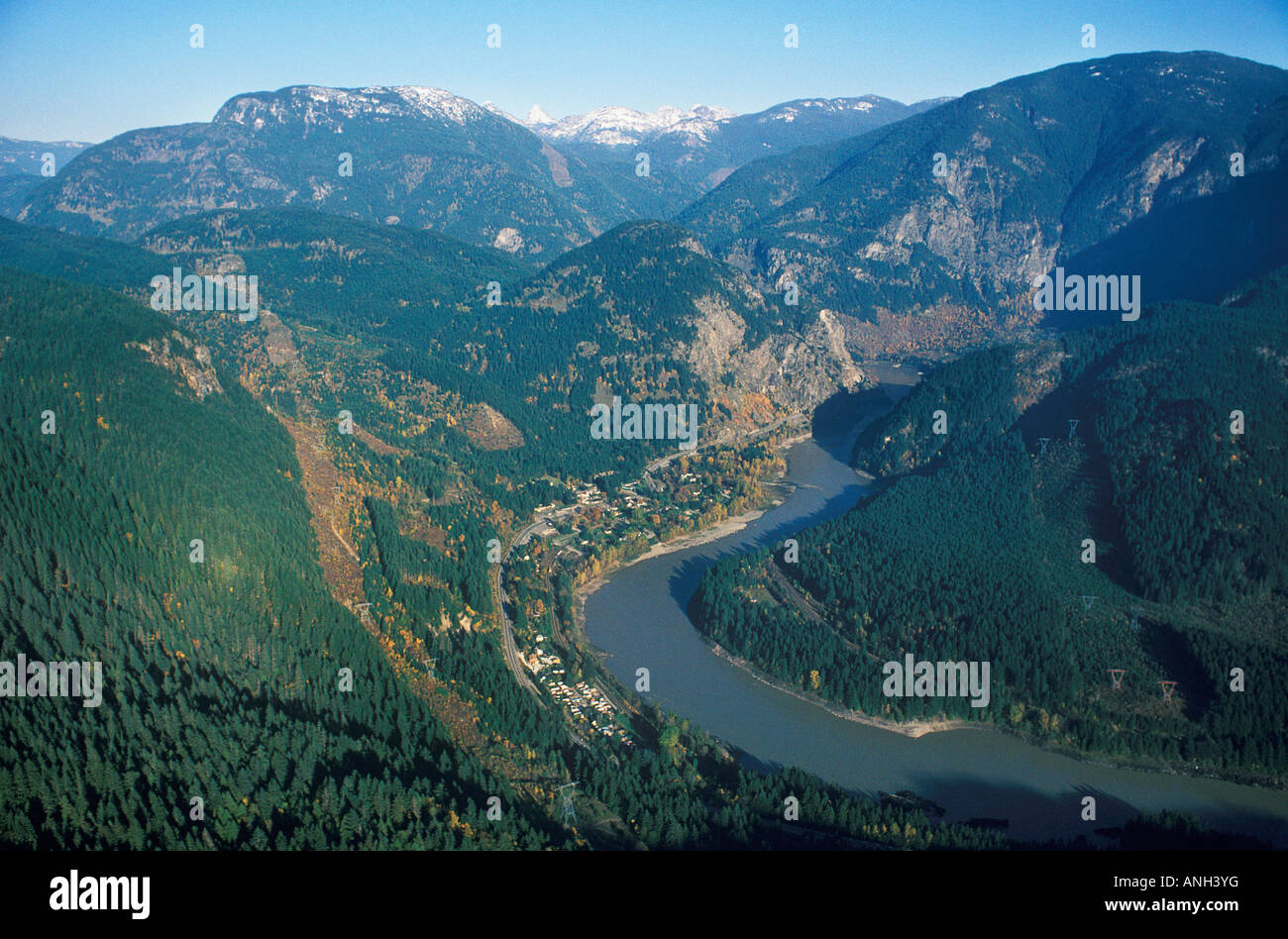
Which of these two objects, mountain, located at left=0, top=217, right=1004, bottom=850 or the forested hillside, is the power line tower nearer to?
mountain, located at left=0, top=217, right=1004, bottom=850

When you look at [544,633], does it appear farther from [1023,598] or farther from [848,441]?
[848,441]

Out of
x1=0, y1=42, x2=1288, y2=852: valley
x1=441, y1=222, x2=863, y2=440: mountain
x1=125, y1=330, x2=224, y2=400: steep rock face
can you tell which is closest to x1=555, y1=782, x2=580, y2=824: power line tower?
x1=0, y1=42, x2=1288, y2=852: valley

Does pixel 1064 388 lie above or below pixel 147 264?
below

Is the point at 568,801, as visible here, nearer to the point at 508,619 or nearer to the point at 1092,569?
the point at 508,619

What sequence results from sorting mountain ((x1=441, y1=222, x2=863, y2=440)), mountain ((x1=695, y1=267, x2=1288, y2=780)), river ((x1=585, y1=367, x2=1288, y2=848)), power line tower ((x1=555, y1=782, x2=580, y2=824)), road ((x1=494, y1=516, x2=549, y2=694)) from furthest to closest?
1. mountain ((x1=441, y1=222, x2=863, y2=440))
2. road ((x1=494, y1=516, x2=549, y2=694))
3. mountain ((x1=695, y1=267, x2=1288, y2=780))
4. river ((x1=585, y1=367, x2=1288, y2=848))
5. power line tower ((x1=555, y1=782, x2=580, y2=824))

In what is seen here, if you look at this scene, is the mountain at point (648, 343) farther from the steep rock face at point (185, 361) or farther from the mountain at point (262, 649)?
the steep rock face at point (185, 361)

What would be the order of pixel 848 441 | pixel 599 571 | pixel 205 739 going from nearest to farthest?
pixel 205 739, pixel 599 571, pixel 848 441

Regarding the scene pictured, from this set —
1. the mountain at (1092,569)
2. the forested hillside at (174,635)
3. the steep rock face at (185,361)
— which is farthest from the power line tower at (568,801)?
the steep rock face at (185,361)

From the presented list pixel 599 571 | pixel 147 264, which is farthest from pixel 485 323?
pixel 599 571
